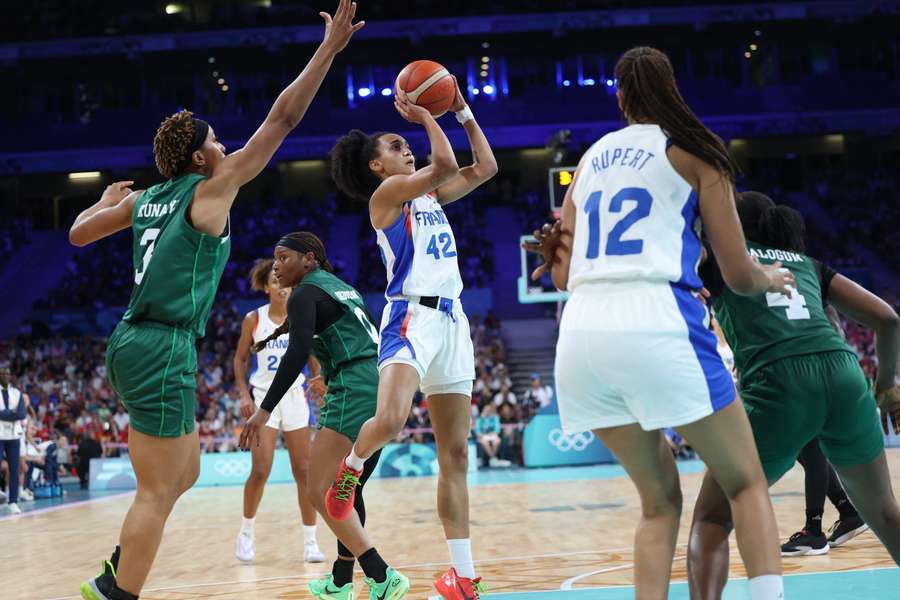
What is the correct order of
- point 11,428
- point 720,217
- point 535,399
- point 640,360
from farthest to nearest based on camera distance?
point 535,399 → point 11,428 → point 720,217 → point 640,360

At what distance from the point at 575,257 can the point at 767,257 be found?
3.99ft

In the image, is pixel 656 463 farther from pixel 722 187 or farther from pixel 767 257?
pixel 767 257

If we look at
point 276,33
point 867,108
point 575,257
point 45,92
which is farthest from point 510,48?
point 575,257

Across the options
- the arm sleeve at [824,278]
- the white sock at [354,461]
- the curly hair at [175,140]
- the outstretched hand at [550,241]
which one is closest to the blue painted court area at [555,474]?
the white sock at [354,461]

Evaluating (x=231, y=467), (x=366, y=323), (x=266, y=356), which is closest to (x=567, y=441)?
(x=231, y=467)

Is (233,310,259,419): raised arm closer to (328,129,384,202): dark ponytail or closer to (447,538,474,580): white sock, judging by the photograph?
(328,129,384,202): dark ponytail

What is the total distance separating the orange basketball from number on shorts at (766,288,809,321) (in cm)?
225

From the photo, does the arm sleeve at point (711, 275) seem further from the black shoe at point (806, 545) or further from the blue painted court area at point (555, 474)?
the blue painted court area at point (555, 474)

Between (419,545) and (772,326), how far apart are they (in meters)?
4.75

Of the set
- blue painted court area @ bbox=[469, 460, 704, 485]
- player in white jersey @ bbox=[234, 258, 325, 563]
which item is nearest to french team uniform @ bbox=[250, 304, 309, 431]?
player in white jersey @ bbox=[234, 258, 325, 563]

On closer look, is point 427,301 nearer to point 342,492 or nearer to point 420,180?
point 420,180

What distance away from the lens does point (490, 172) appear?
17.8ft

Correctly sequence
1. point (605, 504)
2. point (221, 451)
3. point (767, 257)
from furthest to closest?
point (221, 451), point (605, 504), point (767, 257)

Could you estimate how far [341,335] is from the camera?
5648 millimetres
